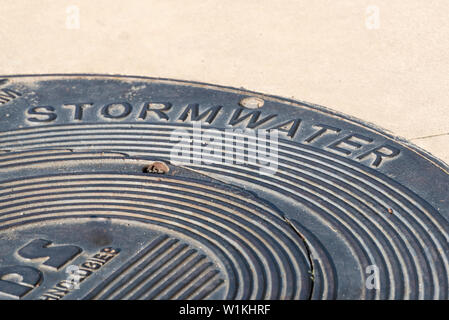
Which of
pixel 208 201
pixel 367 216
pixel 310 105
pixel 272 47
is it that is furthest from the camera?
pixel 272 47

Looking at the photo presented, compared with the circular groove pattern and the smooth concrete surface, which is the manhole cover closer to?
the circular groove pattern

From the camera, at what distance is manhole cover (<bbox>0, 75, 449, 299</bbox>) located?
12.1ft

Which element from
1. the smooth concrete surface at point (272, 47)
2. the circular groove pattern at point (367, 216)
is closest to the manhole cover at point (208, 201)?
the circular groove pattern at point (367, 216)

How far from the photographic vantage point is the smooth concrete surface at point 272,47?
5156mm

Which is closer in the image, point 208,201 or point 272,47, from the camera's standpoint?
point 208,201

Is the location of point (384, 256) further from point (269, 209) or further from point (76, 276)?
point (76, 276)

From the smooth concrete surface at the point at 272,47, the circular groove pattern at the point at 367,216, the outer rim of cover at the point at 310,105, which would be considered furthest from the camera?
the smooth concrete surface at the point at 272,47

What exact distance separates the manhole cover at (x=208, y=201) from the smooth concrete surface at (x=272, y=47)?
1.07ft

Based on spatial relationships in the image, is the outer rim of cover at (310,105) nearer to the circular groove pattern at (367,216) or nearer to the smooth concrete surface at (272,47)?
the smooth concrete surface at (272,47)

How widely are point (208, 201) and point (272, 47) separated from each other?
1952 millimetres

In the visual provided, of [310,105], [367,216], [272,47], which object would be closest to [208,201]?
[367,216]

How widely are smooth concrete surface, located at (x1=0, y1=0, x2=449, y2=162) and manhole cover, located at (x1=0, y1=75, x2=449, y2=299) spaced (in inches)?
12.9

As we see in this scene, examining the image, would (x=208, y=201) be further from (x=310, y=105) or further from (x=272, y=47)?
(x=272, y=47)

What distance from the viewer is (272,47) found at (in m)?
5.79
